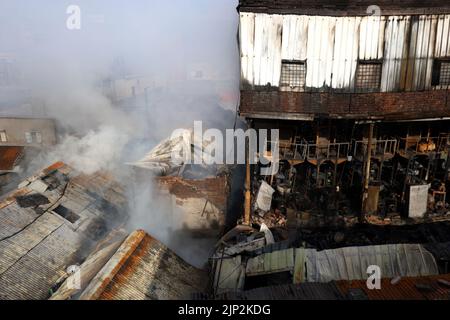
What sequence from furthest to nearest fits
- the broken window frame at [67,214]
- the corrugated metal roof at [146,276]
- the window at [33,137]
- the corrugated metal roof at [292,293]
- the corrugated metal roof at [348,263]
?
1. the window at [33,137]
2. the broken window frame at [67,214]
3. the corrugated metal roof at [348,263]
4. the corrugated metal roof at [146,276]
5. the corrugated metal roof at [292,293]

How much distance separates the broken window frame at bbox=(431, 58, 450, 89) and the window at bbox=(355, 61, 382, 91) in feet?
7.81

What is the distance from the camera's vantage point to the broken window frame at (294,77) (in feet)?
51.6

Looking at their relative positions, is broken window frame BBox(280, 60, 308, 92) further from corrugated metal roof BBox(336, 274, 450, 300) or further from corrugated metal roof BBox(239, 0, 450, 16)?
corrugated metal roof BBox(336, 274, 450, 300)

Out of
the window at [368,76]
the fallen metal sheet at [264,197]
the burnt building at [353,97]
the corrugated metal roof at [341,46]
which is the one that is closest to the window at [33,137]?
the burnt building at [353,97]

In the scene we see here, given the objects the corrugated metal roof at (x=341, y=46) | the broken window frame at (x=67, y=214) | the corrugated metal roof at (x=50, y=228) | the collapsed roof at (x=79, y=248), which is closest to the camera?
the collapsed roof at (x=79, y=248)

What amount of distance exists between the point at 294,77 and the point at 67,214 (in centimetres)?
1150

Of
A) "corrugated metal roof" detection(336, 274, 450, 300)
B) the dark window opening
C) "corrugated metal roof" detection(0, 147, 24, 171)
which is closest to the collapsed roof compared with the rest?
the dark window opening

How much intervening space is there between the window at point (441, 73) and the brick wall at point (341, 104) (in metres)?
0.38

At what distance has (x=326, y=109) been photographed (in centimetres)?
1605

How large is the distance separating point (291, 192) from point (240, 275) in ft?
24.3

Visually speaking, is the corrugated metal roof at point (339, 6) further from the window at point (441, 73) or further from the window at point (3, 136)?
the window at point (3, 136)

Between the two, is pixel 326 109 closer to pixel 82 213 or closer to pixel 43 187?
pixel 82 213

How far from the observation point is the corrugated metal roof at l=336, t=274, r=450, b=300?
984cm

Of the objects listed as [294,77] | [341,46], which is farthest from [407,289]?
[341,46]
